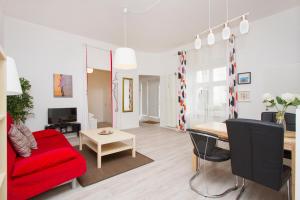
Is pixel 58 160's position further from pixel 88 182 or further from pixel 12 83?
pixel 12 83

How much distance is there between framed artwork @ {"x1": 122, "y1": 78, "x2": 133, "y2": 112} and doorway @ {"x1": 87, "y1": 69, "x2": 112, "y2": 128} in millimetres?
1548

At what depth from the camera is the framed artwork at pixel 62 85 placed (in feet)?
13.2

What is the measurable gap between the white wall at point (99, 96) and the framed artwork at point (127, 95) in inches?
61.2

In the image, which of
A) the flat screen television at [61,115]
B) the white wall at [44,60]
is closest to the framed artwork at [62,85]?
the white wall at [44,60]

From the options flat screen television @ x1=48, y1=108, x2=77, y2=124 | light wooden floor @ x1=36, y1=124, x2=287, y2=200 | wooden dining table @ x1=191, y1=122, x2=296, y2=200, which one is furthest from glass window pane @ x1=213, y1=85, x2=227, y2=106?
flat screen television @ x1=48, y1=108, x2=77, y2=124

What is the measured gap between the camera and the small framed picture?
3.66 metres

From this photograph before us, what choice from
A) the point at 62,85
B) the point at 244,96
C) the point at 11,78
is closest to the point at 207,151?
the point at 11,78

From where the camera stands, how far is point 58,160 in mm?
1742

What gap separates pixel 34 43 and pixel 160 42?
348 cm

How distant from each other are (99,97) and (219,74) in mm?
5282

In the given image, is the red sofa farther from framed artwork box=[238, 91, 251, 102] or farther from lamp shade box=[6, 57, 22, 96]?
framed artwork box=[238, 91, 251, 102]

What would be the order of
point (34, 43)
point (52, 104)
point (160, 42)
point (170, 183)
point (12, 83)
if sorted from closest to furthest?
1. point (12, 83)
2. point (170, 183)
3. point (34, 43)
4. point (52, 104)
5. point (160, 42)

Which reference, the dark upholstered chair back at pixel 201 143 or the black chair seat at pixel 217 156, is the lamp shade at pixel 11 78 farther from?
the black chair seat at pixel 217 156

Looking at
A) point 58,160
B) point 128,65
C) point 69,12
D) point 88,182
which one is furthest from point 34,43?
point 88,182
